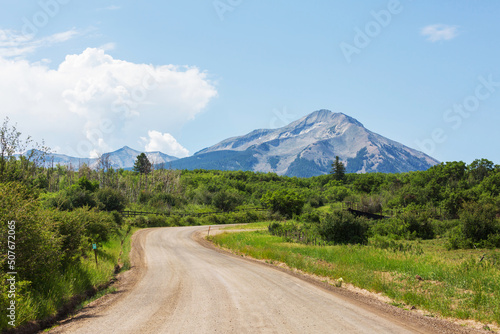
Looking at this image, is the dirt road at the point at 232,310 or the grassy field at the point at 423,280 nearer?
the dirt road at the point at 232,310

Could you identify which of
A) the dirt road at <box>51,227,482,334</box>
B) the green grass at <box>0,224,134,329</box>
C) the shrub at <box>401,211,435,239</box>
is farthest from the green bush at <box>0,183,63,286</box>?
the shrub at <box>401,211,435,239</box>

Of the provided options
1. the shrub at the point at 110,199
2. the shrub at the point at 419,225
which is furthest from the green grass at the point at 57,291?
the shrub at the point at 110,199

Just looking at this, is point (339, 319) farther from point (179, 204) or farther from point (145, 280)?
point (179, 204)

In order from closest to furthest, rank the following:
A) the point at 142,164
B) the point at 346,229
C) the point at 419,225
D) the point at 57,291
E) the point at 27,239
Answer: the point at 27,239
the point at 57,291
the point at 346,229
the point at 419,225
the point at 142,164

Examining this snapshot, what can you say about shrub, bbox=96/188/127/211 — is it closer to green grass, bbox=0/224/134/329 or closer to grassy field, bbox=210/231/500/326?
green grass, bbox=0/224/134/329

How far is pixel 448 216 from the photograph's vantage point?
6147 cm

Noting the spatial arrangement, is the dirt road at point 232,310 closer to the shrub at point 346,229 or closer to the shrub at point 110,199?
the shrub at point 346,229

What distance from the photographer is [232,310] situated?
10.2 meters

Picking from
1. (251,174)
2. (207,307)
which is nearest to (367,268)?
(207,307)

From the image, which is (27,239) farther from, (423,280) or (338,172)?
(338,172)

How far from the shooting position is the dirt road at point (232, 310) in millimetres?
8727

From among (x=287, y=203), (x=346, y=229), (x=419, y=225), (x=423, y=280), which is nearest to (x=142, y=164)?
(x=287, y=203)

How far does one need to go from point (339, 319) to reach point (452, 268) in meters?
9.67

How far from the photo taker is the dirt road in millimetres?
8727
